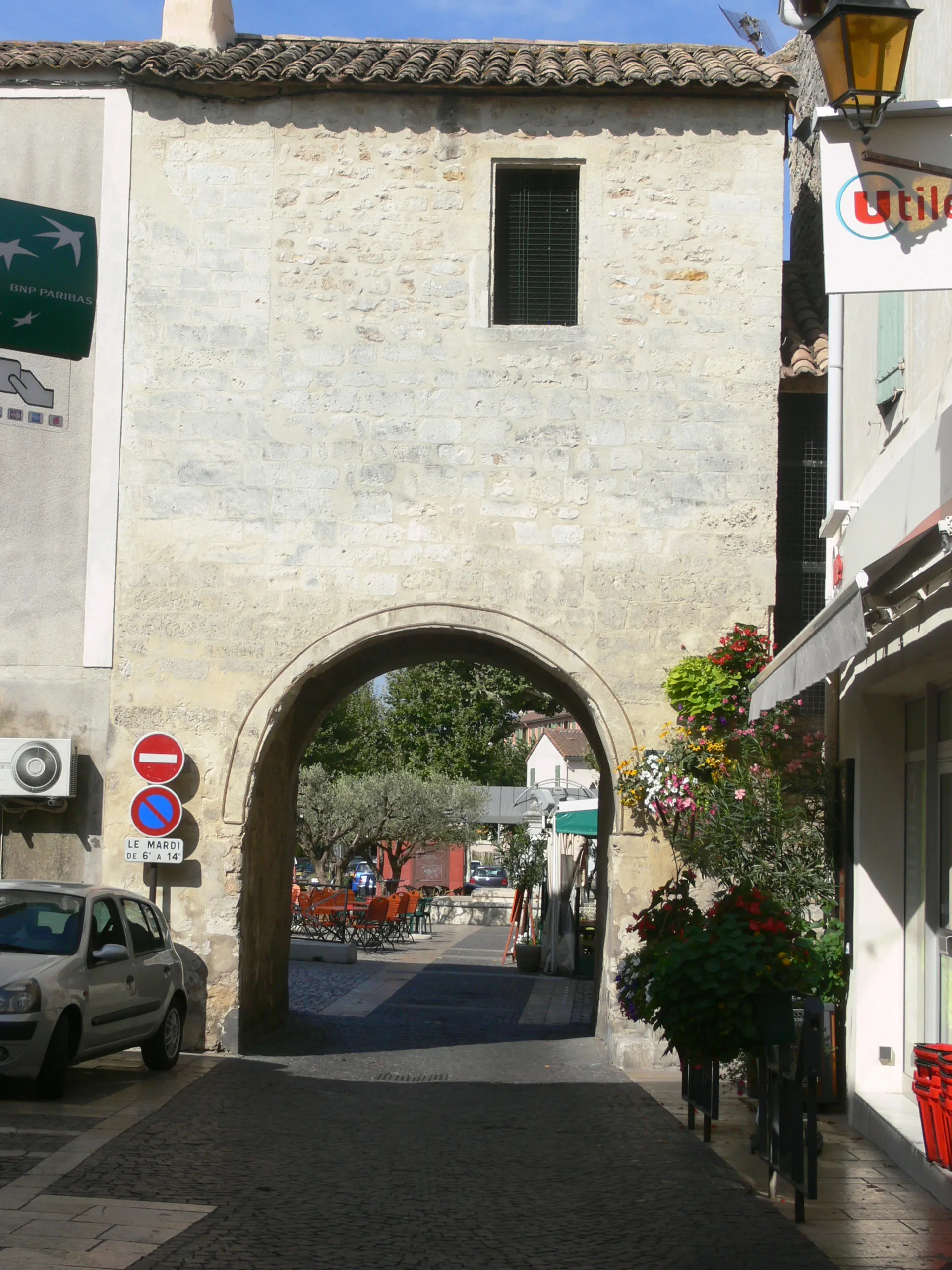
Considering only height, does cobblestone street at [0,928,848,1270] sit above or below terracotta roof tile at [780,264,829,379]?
below

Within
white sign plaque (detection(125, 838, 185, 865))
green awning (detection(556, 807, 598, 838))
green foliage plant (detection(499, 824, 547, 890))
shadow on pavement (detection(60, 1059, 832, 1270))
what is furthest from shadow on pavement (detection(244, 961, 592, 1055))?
green foliage plant (detection(499, 824, 547, 890))

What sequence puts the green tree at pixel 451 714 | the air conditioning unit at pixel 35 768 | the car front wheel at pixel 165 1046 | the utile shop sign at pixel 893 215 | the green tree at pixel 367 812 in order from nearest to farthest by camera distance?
1. the utile shop sign at pixel 893 215
2. the car front wheel at pixel 165 1046
3. the air conditioning unit at pixel 35 768
4. the green tree at pixel 367 812
5. the green tree at pixel 451 714

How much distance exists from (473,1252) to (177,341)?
841cm

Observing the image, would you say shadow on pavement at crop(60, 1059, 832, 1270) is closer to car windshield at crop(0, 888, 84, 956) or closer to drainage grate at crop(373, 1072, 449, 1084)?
drainage grate at crop(373, 1072, 449, 1084)

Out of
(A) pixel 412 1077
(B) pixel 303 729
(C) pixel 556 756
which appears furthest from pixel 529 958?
(C) pixel 556 756

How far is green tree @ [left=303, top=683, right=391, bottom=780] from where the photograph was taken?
4503 centimetres

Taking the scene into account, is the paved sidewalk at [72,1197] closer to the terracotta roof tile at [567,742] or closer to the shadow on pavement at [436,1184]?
the shadow on pavement at [436,1184]

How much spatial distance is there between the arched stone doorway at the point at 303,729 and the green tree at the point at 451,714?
1154 inches

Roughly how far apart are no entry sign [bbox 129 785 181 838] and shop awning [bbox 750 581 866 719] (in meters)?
4.85

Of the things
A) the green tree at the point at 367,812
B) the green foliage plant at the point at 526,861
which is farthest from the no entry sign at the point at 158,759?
the green tree at the point at 367,812

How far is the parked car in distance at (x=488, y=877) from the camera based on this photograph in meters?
56.0

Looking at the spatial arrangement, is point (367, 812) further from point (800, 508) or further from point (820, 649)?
point (820, 649)

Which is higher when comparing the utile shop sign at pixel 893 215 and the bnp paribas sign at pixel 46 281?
A: the bnp paribas sign at pixel 46 281

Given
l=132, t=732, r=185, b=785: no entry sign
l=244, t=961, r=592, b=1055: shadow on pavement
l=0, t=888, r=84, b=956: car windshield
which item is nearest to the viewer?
l=0, t=888, r=84, b=956: car windshield
